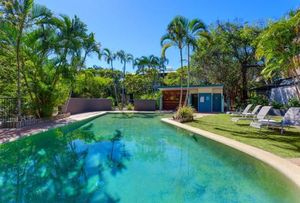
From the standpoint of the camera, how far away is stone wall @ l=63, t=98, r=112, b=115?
20.9 metres

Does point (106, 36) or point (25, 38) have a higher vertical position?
point (106, 36)

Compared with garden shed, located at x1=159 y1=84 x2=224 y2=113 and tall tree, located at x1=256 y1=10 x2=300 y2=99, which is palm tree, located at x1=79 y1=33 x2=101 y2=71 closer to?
garden shed, located at x1=159 y1=84 x2=224 y2=113

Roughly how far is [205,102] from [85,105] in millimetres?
12621

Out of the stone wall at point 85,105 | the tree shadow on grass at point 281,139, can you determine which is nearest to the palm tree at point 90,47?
the stone wall at point 85,105

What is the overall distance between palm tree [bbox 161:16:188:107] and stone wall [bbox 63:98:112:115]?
9.57 m

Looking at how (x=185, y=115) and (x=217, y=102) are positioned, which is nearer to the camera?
(x=185, y=115)

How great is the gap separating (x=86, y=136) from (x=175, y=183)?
662 cm

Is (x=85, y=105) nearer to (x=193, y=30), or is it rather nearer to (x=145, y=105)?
(x=145, y=105)

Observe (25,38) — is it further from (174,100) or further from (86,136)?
(174,100)

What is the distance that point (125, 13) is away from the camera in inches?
711

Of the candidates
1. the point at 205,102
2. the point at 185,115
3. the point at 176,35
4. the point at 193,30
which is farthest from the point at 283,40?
the point at 205,102

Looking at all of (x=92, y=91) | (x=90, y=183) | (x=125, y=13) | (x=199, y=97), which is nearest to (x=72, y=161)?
(x=90, y=183)

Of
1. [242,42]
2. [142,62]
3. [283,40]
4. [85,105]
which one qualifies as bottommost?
[85,105]

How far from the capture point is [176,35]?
15.7 m
